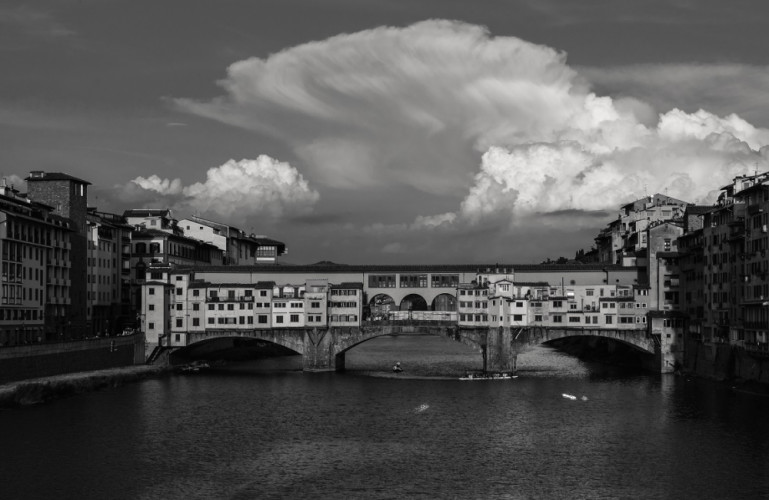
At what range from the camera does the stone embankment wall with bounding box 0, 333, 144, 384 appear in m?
76.3

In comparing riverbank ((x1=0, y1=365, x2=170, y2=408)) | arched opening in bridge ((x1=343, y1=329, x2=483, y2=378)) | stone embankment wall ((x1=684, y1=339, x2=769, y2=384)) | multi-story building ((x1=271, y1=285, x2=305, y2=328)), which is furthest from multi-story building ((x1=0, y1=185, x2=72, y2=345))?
stone embankment wall ((x1=684, y1=339, x2=769, y2=384))

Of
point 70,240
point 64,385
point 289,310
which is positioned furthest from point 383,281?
point 64,385

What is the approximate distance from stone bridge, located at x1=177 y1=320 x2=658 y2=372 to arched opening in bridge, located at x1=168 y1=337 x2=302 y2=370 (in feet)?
19.2

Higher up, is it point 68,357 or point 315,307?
point 315,307

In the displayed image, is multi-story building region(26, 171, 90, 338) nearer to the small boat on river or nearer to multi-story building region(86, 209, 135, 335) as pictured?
multi-story building region(86, 209, 135, 335)

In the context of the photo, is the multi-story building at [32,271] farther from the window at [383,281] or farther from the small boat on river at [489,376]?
the small boat on river at [489,376]

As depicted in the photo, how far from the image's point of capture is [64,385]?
7838 centimetres

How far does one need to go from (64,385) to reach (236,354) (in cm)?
5064

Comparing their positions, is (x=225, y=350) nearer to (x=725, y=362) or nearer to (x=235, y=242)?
(x=235, y=242)

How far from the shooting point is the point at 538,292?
4222 inches

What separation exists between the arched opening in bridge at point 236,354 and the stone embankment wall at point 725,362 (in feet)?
148

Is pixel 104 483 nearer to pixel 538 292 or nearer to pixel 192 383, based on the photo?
pixel 192 383

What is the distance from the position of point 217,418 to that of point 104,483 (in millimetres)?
20520

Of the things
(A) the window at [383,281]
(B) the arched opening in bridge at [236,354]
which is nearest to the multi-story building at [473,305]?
(A) the window at [383,281]
